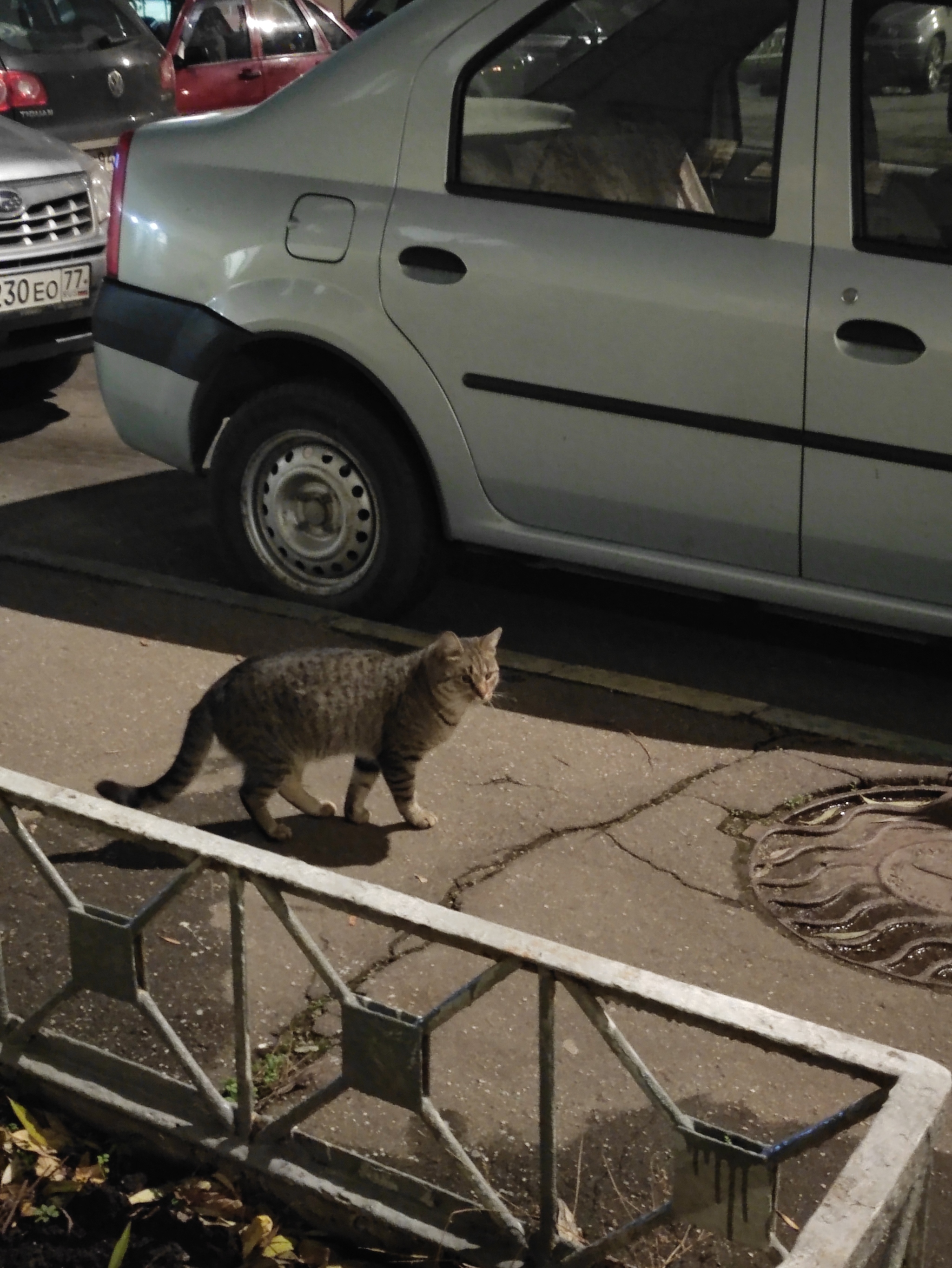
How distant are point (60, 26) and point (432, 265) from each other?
7.54 meters

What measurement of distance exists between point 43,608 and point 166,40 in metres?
12.9

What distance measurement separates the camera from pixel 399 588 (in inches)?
214

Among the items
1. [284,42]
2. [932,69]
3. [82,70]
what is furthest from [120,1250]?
[284,42]

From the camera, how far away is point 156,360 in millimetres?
5609

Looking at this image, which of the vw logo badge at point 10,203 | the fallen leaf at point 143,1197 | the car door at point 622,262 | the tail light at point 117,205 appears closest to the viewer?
the fallen leaf at point 143,1197

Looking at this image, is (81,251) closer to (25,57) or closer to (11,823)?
(25,57)

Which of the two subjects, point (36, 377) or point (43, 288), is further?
point (36, 377)

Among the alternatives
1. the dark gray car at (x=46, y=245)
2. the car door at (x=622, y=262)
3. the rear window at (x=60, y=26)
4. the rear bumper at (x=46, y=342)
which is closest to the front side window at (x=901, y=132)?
the car door at (x=622, y=262)

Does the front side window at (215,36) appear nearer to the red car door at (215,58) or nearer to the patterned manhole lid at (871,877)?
the red car door at (215,58)

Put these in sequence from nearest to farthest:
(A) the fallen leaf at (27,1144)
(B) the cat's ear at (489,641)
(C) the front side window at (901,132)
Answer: (A) the fallen leaf at (27,1144) < (B) the cat's ear at (489,641) < (C) the front side window at (901,132)

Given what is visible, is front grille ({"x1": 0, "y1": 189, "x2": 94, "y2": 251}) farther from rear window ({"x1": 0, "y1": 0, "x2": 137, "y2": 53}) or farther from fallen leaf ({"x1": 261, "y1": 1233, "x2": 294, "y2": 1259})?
fallen leaf ({"x1": 261, "y1": 1233, "x2": 294, "y2": 1259})

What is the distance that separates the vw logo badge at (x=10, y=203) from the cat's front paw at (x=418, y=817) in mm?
4789

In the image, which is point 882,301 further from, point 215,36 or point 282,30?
point 282,30

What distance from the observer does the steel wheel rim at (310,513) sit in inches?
214
